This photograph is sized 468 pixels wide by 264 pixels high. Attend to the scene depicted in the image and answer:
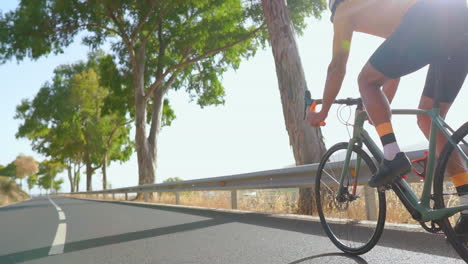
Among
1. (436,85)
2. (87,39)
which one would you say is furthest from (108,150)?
(436,85)

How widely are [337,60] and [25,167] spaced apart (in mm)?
98105

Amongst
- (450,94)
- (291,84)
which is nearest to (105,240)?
(450,94)

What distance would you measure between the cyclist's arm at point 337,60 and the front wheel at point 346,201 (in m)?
0.60

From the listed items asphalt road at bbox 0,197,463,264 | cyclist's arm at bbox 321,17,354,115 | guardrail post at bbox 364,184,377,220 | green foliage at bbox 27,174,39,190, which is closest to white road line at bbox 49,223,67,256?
asphalt road at bbox 0,197,463,264

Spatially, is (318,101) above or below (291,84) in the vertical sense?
below

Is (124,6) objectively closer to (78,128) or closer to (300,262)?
(300,262)

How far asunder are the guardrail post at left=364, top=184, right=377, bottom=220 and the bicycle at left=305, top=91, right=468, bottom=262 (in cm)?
1

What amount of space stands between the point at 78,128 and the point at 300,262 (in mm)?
35428

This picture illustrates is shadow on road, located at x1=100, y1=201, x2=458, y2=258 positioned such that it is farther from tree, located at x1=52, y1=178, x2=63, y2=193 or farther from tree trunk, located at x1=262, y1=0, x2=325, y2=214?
tree, located at x1=52, y1=178, x2=63, y2=193

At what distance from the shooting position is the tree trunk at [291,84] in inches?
304

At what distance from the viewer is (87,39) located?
19422 millimetres

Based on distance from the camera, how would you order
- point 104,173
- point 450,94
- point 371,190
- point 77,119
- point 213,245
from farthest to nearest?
1. point 104,173
2. point 77,119
3. point 371,190
4. point 213,245
5. point 450,94

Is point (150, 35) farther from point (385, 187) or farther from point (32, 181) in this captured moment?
point (32, 181)

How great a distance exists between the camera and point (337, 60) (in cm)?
291
